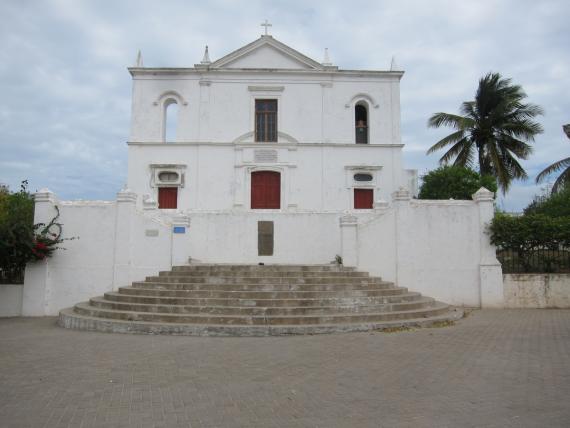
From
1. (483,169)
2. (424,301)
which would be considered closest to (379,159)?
(483,169)

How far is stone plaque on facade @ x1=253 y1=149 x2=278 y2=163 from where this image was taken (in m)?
20.8

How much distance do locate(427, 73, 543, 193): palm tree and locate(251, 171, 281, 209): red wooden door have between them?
1029cm

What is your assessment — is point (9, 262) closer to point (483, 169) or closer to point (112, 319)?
point (112, 319)

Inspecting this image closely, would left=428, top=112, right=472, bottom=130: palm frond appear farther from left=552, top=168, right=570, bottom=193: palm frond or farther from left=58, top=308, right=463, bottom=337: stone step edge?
left=58, top=308, right=463, bottom=337: stone step edge

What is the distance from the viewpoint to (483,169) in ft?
82.2

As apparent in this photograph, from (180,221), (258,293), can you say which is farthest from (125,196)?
(258,293)

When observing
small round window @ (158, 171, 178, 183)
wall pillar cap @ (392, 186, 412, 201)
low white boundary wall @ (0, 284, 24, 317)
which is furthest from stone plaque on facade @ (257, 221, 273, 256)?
small round window @ (158, 171, 178, 183)

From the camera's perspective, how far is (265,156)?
68.5 feet

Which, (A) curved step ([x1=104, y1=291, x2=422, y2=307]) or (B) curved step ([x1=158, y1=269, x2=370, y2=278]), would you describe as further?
(B) curved step ([x1=158, y1=269, x2=370, y2=278])

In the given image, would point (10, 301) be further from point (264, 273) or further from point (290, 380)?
point (290, 380)

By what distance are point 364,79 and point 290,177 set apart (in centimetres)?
592

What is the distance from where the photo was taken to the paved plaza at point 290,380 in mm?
4629

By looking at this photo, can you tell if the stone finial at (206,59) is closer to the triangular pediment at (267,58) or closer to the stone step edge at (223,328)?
the triangular pediment at (267,58)

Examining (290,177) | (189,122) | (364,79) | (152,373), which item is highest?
(364,79)
